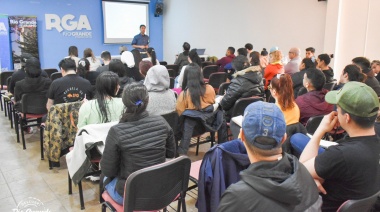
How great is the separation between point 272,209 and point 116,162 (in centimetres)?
119

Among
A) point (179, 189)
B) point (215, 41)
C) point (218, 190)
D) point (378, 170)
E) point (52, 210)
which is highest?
point (215, 41)

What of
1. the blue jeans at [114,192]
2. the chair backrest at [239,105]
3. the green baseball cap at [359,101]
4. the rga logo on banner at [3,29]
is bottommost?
the blue jeans at [114,192]

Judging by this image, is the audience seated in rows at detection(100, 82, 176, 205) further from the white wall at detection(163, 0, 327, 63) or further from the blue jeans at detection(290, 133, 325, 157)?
the white wall at detection(163, 0, 327, 63)

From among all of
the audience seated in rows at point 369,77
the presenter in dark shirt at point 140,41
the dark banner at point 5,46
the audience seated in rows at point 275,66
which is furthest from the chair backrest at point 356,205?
the dark banner at point 5,46

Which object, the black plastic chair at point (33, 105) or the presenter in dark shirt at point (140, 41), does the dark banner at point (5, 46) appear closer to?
the presenter in dark shirt at point (140, 41)

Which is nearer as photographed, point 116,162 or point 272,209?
point 272,209

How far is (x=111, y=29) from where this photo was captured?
10.3 meters

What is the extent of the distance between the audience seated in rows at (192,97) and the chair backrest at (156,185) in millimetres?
1341

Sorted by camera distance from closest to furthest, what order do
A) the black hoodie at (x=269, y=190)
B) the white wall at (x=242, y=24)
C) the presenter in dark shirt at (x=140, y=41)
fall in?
the black hoodie at (x=269, y=190) → the white wall at (x=242, y=24) → the presenter in dark shirt at (x=140, y=41)

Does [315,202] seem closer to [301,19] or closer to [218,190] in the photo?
[218,190]

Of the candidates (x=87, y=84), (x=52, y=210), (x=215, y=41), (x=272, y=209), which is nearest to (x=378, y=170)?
(x=272, y=209)

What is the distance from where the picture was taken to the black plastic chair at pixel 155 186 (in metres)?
1.77

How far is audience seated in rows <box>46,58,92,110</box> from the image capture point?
3.58 meters

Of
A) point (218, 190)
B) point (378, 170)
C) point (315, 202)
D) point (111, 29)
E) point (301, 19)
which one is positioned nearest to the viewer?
point (315, 202)
